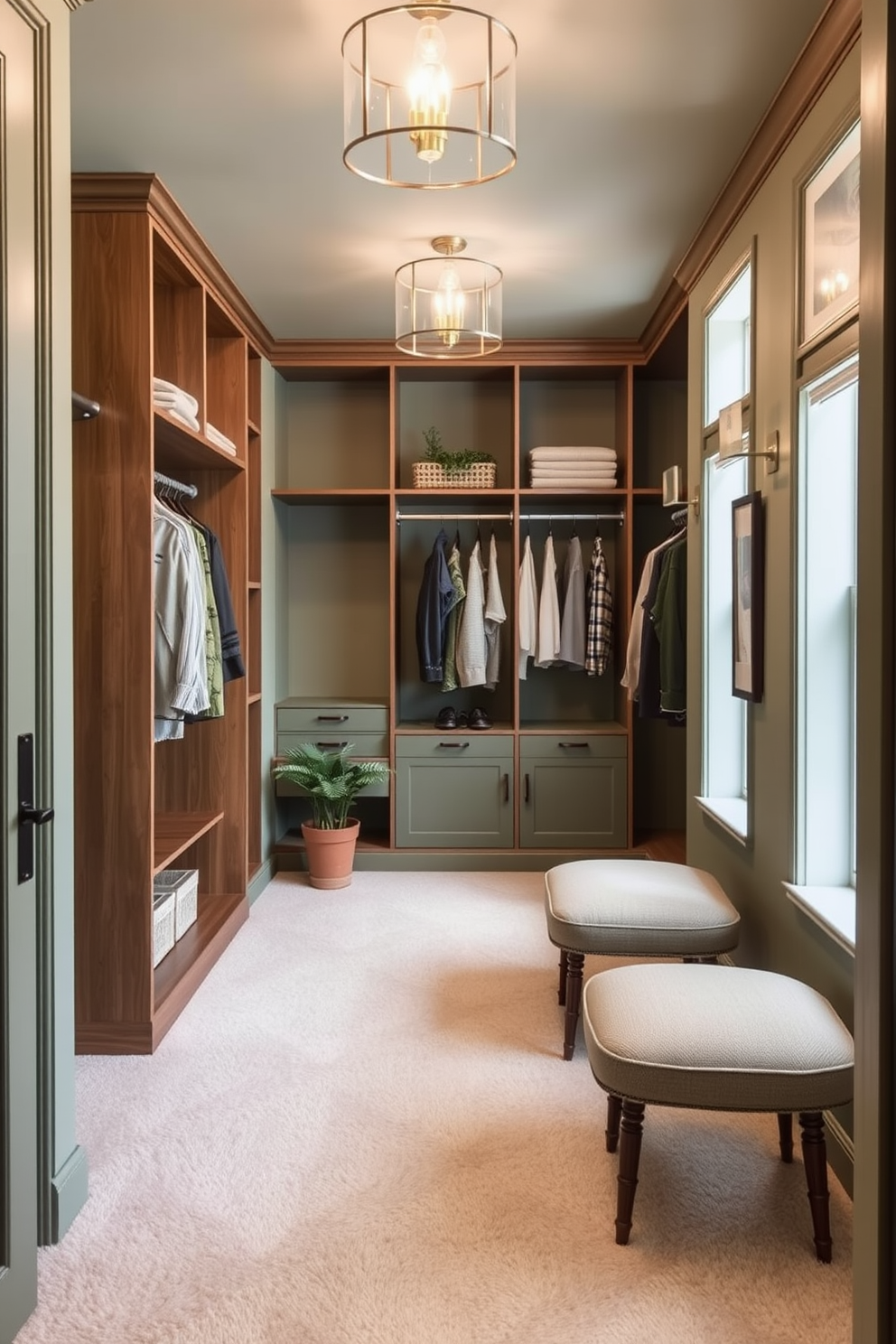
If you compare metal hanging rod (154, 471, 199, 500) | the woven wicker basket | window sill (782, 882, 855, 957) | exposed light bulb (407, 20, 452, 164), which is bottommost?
window sill (782, 882, 855, 957)

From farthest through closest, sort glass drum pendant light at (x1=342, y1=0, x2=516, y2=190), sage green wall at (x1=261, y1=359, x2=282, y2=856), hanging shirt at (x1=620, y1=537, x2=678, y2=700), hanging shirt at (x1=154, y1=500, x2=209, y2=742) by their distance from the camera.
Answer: sage green wall at (x1=261, y1=359, x2=282, y2=856) → hanging shirt at (x1=620, y1=537, x2=678, y2=700) → hanging shirt at (x1=154, y1=500, x2=209, y2=742) → glass drum pendant light at (x1=342, y1=0, x2=516, y2=190)

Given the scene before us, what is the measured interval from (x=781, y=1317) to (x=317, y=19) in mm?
2913

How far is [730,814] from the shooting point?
10.7 feet

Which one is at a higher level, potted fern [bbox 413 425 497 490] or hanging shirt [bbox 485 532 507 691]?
potted fern [bbox 413 425 497 490]

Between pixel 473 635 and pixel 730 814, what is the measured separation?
2.06 metres

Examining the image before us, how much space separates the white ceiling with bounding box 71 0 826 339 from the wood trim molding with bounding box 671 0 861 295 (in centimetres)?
4

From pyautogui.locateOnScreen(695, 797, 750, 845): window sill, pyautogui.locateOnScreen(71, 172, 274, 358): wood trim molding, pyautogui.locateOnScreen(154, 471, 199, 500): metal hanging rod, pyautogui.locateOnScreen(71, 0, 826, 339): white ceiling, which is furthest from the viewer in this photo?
pyautogui.locateOnScreen(154, 471, 199, 500): metal hanging rod

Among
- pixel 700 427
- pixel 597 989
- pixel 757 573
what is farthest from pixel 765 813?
pixel 700 427

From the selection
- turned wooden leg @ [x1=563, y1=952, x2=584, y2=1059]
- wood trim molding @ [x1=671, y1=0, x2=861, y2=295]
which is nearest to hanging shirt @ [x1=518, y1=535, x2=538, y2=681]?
wood trim molding @ [x1=671, y1=0, x2=861, y2=295]

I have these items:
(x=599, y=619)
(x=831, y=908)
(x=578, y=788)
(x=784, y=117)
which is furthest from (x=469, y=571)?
(x=831, y=908)

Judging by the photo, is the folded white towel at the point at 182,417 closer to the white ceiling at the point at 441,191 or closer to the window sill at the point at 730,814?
the white ceiling at the point at 441,191

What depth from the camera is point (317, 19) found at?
88.0 inches

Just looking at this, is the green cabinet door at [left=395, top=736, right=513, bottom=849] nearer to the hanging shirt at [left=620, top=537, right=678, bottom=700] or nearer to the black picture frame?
the hanging shirt at [left=620, top=537, right=678, bottom=700]

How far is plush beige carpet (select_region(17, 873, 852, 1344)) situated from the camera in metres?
1.76
